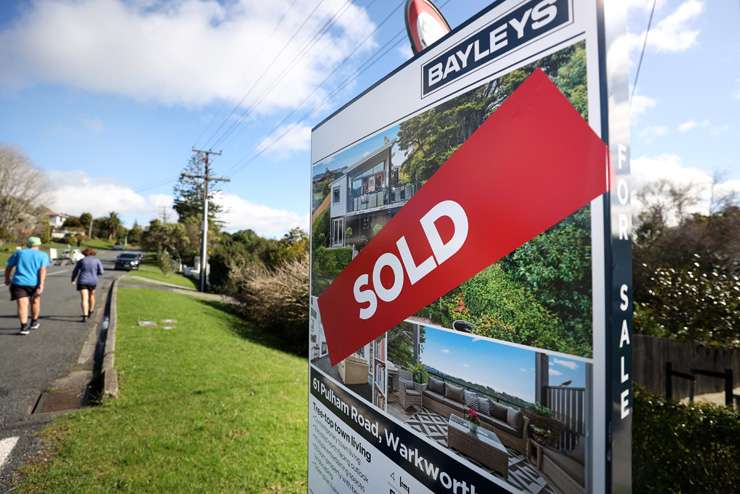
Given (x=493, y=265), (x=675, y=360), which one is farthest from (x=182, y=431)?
(x=675, y=360)

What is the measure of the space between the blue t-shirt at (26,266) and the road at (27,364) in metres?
1.05

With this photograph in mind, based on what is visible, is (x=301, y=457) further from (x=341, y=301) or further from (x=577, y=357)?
(x=577, y=357)

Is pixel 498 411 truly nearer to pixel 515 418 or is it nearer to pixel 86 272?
pixel 515 418

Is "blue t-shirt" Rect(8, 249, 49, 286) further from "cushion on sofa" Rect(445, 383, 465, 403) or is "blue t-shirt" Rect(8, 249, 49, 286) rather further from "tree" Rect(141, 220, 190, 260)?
"tree" Rect(141, 220, 190, 260)

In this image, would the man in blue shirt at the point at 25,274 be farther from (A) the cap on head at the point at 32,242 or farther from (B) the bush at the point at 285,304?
(B) the bush at the point at 285,304

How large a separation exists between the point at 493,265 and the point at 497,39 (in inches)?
29.6

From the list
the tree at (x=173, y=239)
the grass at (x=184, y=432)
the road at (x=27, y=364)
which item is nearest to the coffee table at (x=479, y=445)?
the grass at (x=184, y=432)

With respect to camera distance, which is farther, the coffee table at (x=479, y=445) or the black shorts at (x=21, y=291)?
the black shorts at (x=21, y=291)

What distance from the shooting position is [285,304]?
9.94m

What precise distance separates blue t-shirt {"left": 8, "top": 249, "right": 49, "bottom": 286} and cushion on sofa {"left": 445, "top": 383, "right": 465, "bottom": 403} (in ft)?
28.2

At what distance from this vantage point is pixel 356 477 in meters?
1.93

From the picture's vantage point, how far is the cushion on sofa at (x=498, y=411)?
123cm

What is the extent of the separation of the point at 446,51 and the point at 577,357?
46.8 inches

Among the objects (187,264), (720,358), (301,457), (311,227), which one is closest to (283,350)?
(301,457)
